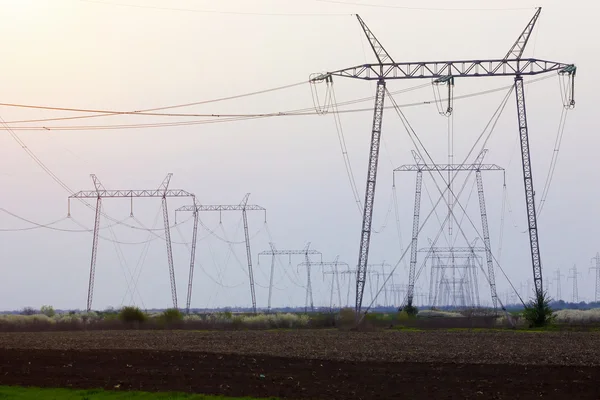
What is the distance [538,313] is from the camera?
74.8 meters

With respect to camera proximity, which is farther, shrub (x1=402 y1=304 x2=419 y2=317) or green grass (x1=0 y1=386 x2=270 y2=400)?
shrub (x1=402 y1=304 x2=419 y2=317)

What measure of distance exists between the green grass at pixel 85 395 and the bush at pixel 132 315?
2940 inches

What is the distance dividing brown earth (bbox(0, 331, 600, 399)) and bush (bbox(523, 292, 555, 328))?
21.9 meters

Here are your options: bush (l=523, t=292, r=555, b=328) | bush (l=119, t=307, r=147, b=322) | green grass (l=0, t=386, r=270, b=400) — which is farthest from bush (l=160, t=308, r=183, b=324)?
green grass (l=0, t=386, r=270, b=400)

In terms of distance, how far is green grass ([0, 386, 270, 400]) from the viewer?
1133 inches

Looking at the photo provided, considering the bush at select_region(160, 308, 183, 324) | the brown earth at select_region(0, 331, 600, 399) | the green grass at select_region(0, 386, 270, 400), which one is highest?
the bush at select_region(160, 308, 183, 324)

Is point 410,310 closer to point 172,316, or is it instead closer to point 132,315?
point 172,316

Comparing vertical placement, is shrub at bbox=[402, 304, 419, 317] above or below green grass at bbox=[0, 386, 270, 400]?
above

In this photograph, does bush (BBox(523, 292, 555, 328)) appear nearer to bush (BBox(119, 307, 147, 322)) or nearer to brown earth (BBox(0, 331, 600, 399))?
brown earth (BBox(0, 331, 600, 399))

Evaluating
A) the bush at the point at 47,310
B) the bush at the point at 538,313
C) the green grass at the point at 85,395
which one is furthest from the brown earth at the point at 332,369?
the bush at the point at 47,310

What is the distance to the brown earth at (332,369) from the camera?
30.5m

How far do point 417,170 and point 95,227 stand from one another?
30.9 m

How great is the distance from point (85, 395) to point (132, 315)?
257ft

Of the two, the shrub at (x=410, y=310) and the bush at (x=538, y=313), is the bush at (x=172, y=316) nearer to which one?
the shrub at (x=410, y=310)
